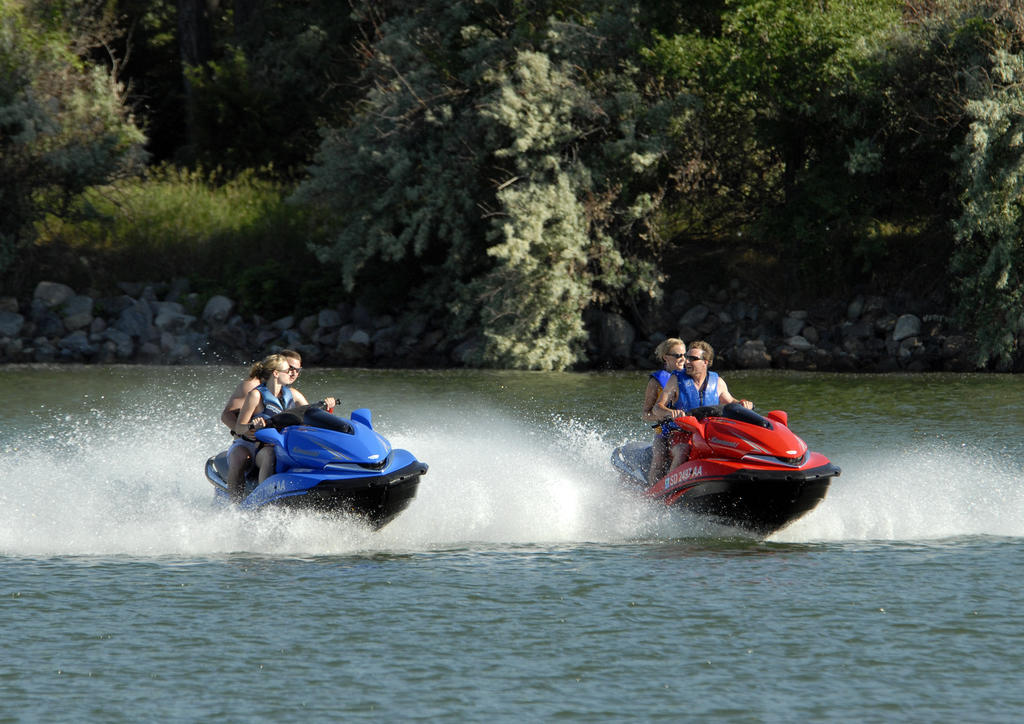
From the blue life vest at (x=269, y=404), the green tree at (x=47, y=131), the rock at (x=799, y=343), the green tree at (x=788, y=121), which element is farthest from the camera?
the green tree at (x=47, y=131)

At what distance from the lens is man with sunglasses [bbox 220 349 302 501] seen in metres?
10.6

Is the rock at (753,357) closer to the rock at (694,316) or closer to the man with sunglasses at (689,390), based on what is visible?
the rock at (694,316)

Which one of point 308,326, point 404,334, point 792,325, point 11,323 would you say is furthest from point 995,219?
point 11,323

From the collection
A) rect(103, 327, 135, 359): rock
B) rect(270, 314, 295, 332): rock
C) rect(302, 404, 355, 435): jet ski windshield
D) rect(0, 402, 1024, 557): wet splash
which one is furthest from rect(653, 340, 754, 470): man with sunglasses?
rect(103, 327, 135, 359): rock

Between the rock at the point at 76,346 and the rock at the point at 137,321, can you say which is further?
the rock at the point at 137,321

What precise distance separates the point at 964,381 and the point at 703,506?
12994 millimetres

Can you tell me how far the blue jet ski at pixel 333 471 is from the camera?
9.84 metres

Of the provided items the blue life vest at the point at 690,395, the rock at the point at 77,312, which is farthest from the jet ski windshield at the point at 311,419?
the rock at the point at 77,312

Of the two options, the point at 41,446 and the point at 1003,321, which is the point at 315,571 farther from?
the point at 1003,321

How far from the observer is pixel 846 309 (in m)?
25.4

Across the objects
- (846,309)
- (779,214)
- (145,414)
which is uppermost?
(779,214)

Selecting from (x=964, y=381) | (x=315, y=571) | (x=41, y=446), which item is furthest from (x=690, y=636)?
Result: (x=964, y=381)

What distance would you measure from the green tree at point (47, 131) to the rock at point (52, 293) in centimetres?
77

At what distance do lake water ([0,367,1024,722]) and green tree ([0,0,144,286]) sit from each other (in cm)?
1424
